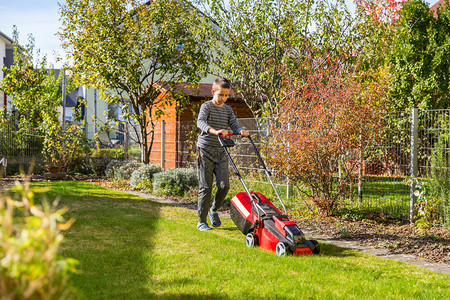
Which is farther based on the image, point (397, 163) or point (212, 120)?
point (397, 163)

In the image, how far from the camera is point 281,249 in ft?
14.8

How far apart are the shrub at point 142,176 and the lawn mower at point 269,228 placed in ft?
18.2

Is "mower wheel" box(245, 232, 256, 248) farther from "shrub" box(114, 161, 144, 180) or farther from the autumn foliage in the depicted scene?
"shrub" box(114, 161, 144, 180)

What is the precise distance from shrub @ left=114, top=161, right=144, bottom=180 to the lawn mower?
6.71 m

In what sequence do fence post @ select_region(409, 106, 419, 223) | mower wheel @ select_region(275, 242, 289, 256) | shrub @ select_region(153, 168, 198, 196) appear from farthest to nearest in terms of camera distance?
shrub @ select_region(153, 168, 198, 196) < fence post @ select_region(409, 106, 419, 223) < mower wheel @ select_region(275, 242, 289, 256)

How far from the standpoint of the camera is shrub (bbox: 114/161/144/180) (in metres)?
11.7

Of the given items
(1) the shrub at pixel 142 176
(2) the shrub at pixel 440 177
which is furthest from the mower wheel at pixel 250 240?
(1) the shrub at pixel 142 176

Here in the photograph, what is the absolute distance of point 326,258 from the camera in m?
4.53

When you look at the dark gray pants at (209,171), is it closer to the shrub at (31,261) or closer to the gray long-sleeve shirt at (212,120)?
the gray long-sleeve shirt at (212,120)

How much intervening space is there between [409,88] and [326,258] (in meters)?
9.37

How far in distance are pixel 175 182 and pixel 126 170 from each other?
266 cm

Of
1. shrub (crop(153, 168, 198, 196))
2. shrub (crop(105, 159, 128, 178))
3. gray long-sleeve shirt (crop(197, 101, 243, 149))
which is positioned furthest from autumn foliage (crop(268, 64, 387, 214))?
shrub (crop(105, 159, 128, 178))

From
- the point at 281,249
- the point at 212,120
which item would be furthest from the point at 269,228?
the point at 212,120

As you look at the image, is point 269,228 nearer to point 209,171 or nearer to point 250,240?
point 250,240
